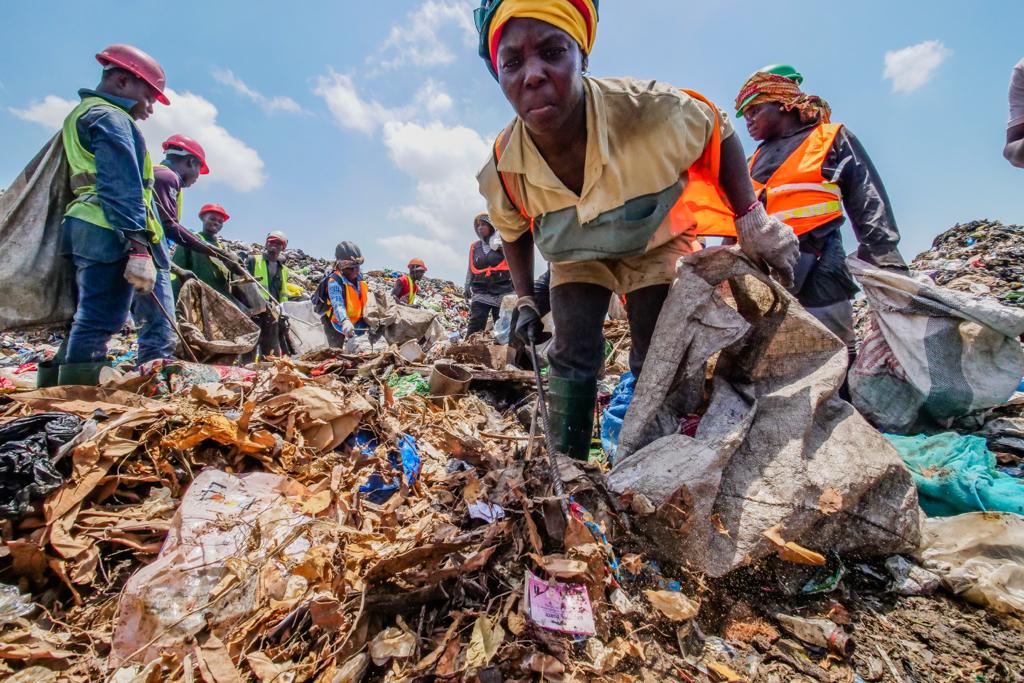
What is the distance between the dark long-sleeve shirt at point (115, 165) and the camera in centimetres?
240

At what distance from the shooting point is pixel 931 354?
2.16 meters

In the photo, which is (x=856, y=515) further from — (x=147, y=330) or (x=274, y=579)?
(x=147, y=330)

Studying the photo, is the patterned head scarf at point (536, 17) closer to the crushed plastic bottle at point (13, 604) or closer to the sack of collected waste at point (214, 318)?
the crushed plastic bottle at point (13, 604)

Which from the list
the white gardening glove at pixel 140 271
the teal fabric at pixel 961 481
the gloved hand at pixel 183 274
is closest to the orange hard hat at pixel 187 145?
the gloved hand at pixel 183 274

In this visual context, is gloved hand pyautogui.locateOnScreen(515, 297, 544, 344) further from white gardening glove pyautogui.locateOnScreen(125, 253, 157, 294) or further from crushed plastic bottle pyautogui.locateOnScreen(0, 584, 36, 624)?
white gardening glove pyautogui.locateOnScreen(125, 253, 157, 294)

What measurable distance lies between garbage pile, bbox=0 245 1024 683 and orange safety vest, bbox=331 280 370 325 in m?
3.94

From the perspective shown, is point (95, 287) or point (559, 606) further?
point (95, 287)

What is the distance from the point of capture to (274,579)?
1.15 metres

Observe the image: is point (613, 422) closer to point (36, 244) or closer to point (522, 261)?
point (522, 261)

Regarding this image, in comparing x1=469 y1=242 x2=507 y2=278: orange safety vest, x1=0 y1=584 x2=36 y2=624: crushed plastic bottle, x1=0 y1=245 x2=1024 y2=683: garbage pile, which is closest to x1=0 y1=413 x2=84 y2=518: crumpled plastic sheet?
x1=0 y1=245 x2=1024 y2=683: garbage pile

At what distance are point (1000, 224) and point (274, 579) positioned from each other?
15697 millimetres

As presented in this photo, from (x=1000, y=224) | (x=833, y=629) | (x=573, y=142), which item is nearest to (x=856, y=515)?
(x=833, y=629)

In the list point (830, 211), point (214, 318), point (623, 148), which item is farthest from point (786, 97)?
point (214, 318)

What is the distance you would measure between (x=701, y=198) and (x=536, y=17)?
901 millimetres
